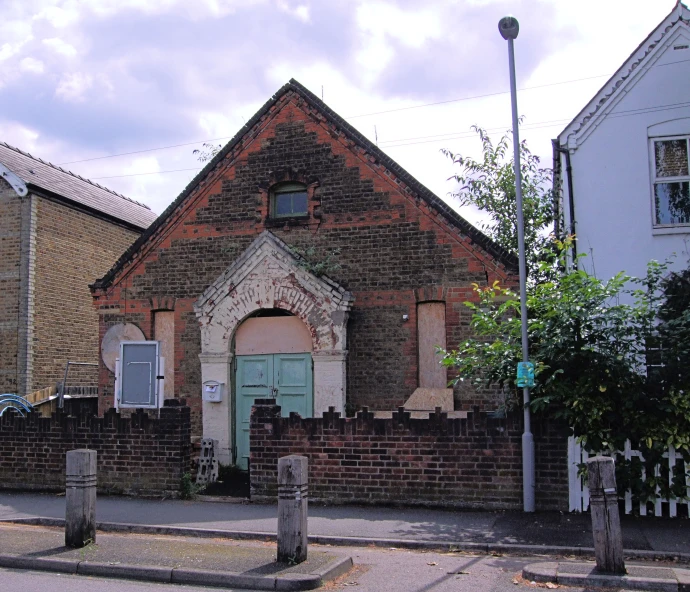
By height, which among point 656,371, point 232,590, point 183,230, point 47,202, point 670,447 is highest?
point 47,202

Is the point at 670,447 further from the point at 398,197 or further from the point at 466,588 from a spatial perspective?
the point at 398,197

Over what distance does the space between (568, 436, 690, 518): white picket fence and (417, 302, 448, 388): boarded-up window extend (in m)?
4.32

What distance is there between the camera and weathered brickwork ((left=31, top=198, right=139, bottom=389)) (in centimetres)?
2138

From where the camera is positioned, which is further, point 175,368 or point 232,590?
point 175,368

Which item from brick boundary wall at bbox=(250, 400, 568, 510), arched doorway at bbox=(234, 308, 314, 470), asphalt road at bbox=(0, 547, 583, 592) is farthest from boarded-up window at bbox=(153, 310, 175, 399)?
asphalt road at bbox=(0, 547, 583, 592)

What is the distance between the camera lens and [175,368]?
1570 centimetres

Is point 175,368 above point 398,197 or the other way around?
the other way around

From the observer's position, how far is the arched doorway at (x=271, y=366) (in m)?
14.7

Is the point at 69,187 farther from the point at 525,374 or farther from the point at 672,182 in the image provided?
the point at 525,374

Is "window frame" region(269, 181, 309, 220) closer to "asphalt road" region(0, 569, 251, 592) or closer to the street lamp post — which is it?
the street lamp post

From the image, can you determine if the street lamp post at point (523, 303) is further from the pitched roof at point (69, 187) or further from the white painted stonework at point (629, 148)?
the pitched roof at point (69, 187)

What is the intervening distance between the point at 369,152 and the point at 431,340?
13.0ft

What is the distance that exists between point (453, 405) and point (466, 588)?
23.2 feet

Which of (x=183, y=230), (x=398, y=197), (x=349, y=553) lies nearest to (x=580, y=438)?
(x=349, y=553)
